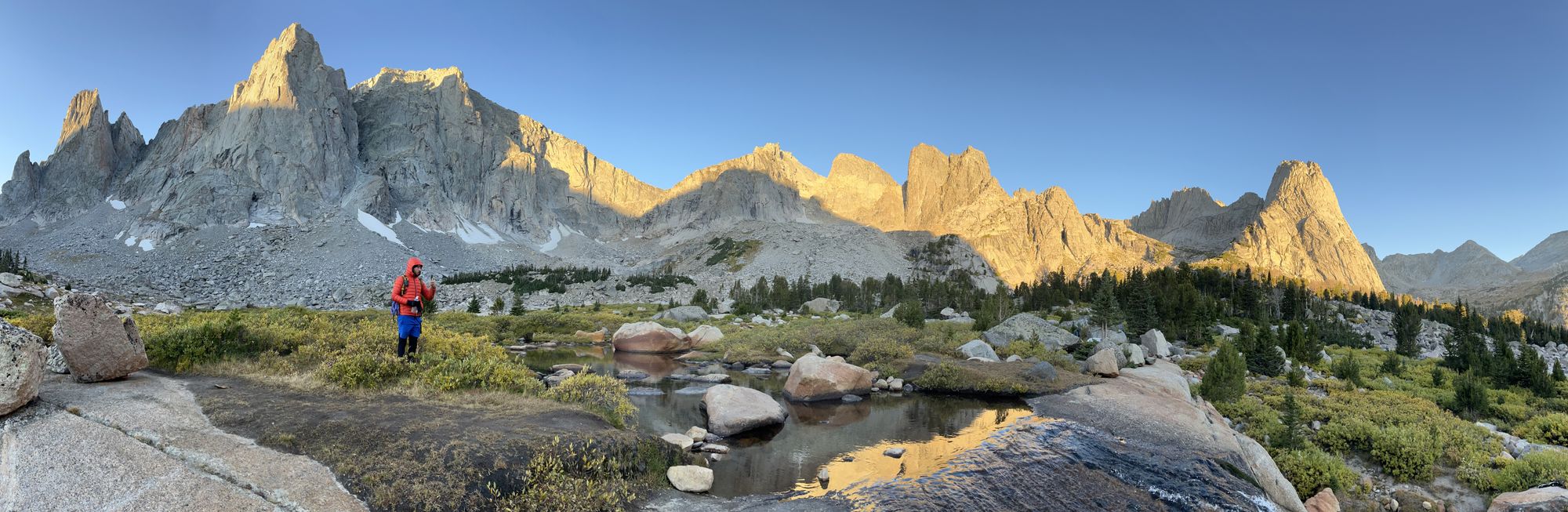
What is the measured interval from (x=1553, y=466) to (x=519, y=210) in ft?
678

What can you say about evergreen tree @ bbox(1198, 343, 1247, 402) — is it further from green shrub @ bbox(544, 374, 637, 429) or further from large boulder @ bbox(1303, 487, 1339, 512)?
green shrub @ bbox(544, 374, 637, 429)

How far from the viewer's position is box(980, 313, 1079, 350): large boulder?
1548 inches

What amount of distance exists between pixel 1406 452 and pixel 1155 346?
80.4ft

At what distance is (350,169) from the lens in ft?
497

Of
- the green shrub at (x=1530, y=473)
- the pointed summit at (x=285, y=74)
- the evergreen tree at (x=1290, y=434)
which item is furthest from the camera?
the pointed summit at (x=285, y=74)

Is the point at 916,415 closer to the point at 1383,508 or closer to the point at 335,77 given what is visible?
the point at 1383,508

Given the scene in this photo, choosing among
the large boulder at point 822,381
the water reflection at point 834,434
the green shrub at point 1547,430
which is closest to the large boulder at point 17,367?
the water reflection at point 834,434

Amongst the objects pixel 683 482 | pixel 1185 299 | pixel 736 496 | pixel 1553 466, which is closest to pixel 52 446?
pixel 683 482

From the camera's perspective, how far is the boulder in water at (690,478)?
12.6 m

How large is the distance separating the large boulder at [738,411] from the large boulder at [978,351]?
16768 mm

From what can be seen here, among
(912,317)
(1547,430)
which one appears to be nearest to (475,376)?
(1547,430)

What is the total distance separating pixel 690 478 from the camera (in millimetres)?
12766

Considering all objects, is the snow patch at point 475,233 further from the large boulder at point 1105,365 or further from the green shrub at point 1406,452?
the green shrub at point 1406,452

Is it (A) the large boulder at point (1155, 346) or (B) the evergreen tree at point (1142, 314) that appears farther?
(B) the evergreen tree at point (1142, 314)
